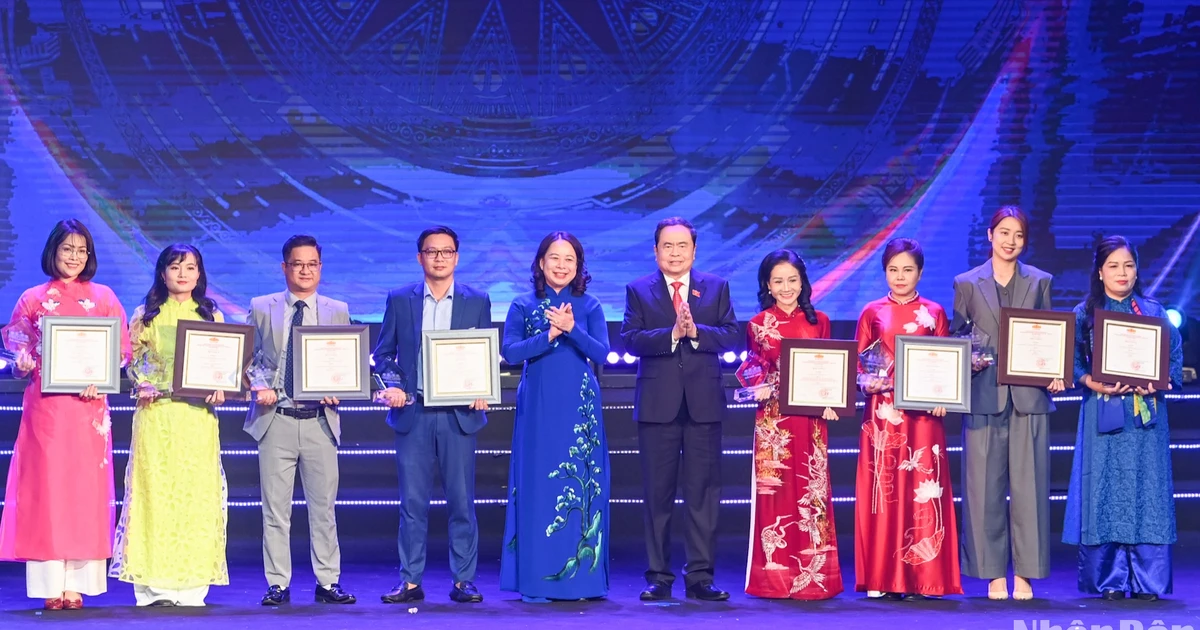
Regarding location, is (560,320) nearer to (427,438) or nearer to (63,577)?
(427,438)

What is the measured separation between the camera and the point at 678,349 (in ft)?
15.4

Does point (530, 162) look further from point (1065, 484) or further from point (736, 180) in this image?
point (1065, 484)

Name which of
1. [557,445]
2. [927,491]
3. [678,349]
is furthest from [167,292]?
[927,491]

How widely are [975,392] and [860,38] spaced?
10.7 feet

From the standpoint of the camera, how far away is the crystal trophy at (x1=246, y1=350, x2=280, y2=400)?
4559 mm

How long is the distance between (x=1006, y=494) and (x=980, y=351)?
58cm

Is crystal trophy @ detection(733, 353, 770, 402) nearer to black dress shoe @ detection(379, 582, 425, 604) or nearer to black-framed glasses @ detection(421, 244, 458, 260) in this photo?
black-framed glasses @ detection(421, 244, 458, 260)

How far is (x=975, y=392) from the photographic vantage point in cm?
468

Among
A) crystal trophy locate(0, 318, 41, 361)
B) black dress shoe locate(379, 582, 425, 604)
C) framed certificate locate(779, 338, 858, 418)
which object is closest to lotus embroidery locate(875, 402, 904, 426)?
framed certificate locate(779, 338, 858, 418)

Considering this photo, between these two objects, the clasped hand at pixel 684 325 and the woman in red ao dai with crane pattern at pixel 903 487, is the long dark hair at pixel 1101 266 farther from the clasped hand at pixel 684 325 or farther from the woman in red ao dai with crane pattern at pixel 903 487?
the clasped hand at pixel 684 325

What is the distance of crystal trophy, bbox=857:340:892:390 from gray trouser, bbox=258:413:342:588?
2113 mm

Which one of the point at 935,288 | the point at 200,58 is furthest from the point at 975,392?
the point at 200,58

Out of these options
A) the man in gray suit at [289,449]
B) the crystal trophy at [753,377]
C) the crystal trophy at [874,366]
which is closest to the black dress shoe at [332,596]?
the man in gray suit at [289,449]

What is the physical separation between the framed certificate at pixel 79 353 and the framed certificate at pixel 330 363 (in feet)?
2.31
